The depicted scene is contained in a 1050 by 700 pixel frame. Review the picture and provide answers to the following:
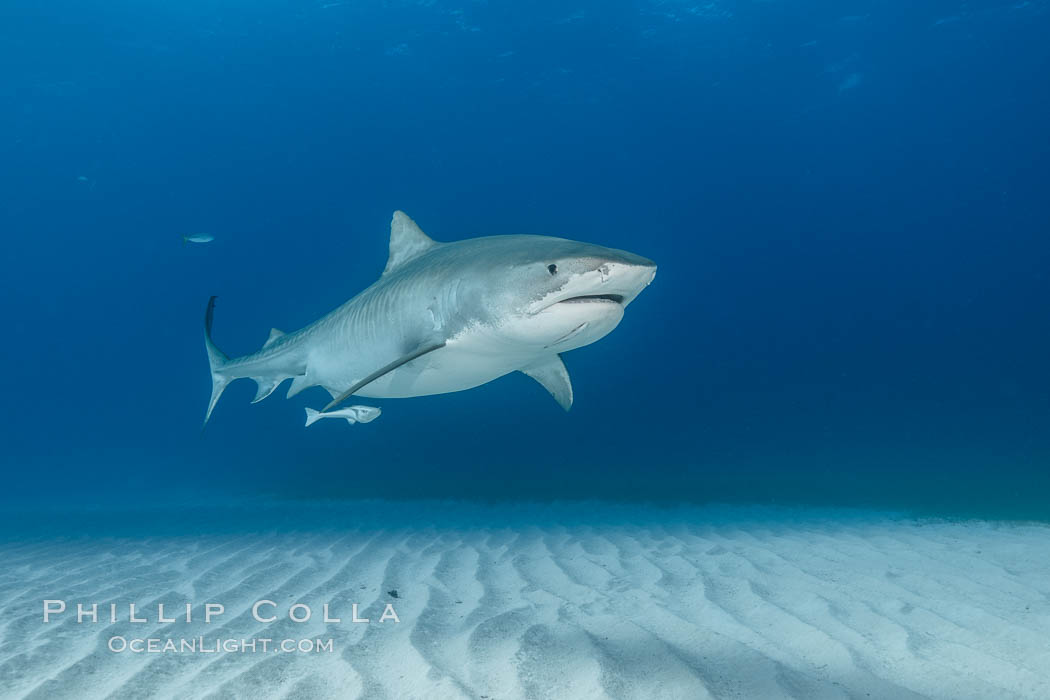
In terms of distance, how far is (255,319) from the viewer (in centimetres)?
3058

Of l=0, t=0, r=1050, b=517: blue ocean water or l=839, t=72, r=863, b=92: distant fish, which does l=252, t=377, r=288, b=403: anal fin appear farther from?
l=839, t=72, r=863, b=92: distant fish

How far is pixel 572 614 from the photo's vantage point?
120 inches

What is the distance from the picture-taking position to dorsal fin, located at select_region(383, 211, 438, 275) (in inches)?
200

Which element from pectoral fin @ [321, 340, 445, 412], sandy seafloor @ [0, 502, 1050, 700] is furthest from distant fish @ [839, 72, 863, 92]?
pectoral fin @ [321, 340, 445, 412]

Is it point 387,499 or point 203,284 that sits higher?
point 203,284

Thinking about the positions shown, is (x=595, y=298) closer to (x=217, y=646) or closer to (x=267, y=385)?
(x=217, y=646)

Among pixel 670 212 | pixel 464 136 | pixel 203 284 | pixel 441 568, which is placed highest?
pixel 464 136

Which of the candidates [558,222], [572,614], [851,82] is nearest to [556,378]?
[572,614]

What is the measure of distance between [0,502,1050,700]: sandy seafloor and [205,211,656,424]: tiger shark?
1434 mm

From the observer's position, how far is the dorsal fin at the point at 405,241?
509 centimetres

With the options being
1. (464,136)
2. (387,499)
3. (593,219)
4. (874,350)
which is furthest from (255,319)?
(874,350)

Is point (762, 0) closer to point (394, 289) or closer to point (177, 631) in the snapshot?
point (394, 289)

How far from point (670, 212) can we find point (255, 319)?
944 inches

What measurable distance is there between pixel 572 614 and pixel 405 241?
3539mm
